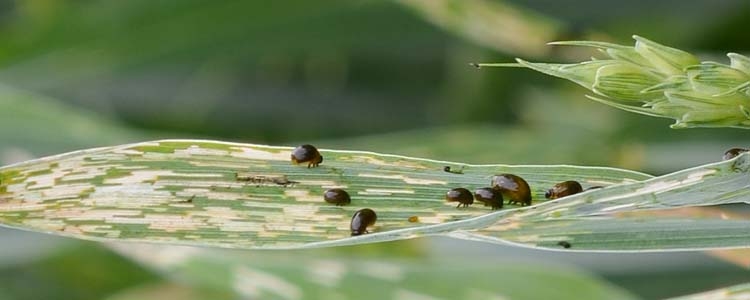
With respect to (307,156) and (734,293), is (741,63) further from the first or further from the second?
(307,156)

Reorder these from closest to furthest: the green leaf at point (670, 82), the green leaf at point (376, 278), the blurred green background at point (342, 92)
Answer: the green leaf at point (670, 82), the green leaf at point (376, 278), the blurred green background at point (342, 92)

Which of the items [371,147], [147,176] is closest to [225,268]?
[371,147]

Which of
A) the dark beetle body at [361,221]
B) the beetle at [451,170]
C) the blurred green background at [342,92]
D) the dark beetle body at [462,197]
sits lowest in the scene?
the dark beetle body at [361,221]

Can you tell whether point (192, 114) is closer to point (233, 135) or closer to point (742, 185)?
point (233, 135)

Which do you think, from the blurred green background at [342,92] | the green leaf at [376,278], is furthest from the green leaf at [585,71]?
the blurred green background at [342,92]

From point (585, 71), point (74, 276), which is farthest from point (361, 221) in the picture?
point (74, 276)

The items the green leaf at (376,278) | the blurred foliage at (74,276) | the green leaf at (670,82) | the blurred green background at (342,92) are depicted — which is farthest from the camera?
the blurred foliage at (74,276)

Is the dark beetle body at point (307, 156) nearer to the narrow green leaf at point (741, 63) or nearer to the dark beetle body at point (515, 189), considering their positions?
the dark beetle body at point (515, 189)
